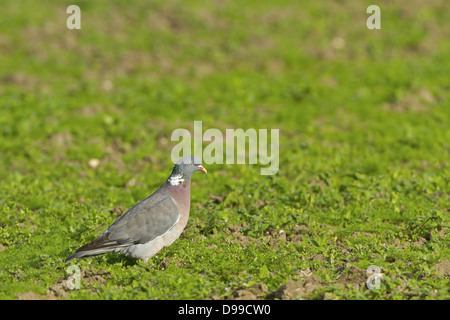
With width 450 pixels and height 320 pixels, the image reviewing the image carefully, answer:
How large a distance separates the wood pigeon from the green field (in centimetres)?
27

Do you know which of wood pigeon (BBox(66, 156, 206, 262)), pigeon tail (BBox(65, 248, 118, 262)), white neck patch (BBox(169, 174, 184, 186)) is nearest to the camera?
pigeon tail (BBox(65, 248, 118, 262))

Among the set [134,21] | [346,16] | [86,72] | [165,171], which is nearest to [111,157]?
[165,171]

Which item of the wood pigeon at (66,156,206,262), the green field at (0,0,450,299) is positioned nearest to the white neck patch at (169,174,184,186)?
the wood pigeon at (66,156,206,262)

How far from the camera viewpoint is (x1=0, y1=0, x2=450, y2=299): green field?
8266mm

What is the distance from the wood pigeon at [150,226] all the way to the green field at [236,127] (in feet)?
0.88

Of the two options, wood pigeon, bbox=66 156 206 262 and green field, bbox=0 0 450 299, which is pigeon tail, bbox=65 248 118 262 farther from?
green field, bbox=0 0 450 299

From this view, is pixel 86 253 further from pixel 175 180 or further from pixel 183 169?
pixel 183 169

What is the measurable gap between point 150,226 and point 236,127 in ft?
19.2

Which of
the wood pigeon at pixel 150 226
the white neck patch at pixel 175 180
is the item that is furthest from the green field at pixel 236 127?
the white neck patch at pixel 175 180

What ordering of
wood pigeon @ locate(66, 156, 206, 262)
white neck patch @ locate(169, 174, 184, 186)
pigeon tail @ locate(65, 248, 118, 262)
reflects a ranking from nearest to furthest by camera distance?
pigeon tail @ locate(65, 248, 118, 262)
wood pigeon @ locate(66, 156, 206, 262)
white neck patch @ locate(169, 174, 184, 186)

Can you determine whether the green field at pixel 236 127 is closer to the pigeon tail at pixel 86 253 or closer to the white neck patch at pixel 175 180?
the pigeon tail at pixel 86 253

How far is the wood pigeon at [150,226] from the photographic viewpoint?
826 centimetres

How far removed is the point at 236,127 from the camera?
550 inches

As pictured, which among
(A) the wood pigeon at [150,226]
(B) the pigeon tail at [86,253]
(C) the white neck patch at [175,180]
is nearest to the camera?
(B) the pigeon tail at [86,253]
